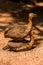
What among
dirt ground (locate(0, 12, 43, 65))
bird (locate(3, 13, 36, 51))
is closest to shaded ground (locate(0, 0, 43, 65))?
dirt ground (locate(0, 12, 43, 65))

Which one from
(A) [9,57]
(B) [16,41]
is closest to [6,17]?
(B) [16,41]

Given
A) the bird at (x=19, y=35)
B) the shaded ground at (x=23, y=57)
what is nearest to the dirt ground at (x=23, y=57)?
the shaded ground at (x=23, y=57)

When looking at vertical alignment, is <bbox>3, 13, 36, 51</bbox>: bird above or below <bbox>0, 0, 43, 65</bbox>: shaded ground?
above

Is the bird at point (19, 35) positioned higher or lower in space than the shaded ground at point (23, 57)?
higher

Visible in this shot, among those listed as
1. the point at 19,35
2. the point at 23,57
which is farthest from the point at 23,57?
the point at 19,35

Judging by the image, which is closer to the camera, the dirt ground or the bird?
the dirt ground

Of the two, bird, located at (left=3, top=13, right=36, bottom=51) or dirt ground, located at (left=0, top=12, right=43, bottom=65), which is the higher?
bird, located at (left=3, top=13, right=36, bottom=51)

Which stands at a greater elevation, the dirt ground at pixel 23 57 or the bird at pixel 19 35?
the bird at pixel 19 35

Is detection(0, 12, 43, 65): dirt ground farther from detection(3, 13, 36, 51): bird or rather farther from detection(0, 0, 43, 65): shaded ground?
detection(3, 13, 36, 51): bird

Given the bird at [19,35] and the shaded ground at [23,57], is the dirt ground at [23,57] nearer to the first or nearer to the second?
the shaded ground at [23,57]

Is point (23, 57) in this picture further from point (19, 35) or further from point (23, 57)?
point (19, 35)

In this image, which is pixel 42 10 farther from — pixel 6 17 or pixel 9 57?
pixel 9 57

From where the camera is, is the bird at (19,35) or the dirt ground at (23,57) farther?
the bird at (19,35)

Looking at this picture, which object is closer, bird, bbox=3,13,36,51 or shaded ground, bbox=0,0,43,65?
shaded ground, bbox=0,0,43,65
